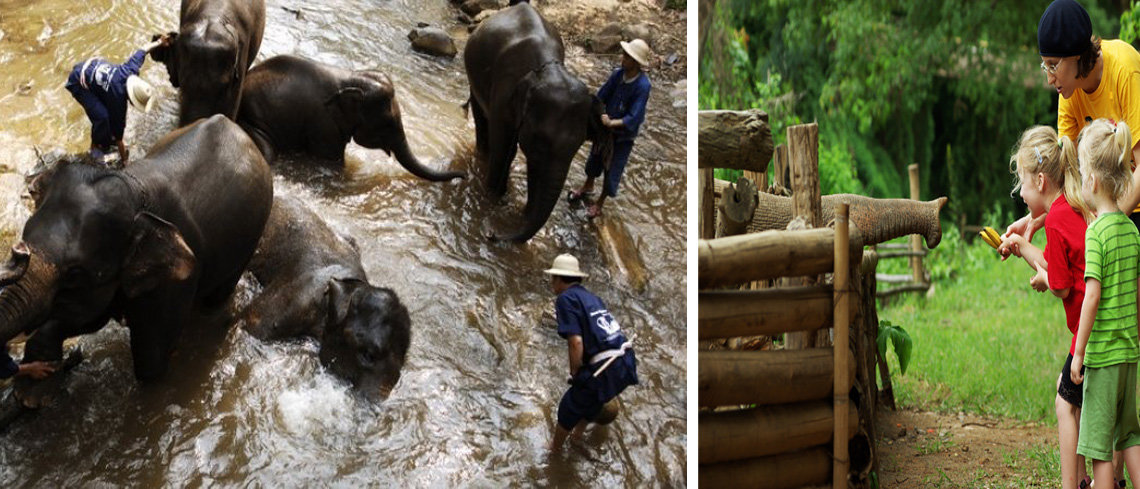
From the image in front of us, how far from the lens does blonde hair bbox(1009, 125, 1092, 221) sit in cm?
359

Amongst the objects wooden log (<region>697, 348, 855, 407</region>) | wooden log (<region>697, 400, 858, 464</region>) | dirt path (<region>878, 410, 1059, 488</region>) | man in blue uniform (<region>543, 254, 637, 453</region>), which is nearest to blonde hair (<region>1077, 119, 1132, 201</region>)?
wooden log (<region>697, 348, 855, 407</region>)

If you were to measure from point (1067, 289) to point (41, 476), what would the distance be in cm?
313

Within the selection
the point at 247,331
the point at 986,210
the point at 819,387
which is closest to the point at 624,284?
the point at 819,387

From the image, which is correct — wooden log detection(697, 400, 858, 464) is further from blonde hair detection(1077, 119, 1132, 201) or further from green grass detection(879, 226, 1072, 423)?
green grass detection(879, 226, 1072, 423)

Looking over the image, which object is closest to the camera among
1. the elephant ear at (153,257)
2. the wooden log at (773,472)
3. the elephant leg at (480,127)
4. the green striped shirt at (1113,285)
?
the green striped shirt at (1113,285)

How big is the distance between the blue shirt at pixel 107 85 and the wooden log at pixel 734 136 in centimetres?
231

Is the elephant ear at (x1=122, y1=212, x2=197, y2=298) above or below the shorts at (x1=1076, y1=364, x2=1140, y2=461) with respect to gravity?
below

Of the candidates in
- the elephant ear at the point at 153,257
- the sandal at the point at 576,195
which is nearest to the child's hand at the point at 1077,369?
the sandal at the point at 576,195

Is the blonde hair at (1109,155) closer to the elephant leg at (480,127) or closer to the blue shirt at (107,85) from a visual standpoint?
the elephant leg at (480,127)

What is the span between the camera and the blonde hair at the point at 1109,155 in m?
3.48

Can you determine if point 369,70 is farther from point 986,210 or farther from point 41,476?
point 986,210

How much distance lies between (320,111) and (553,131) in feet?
4.03

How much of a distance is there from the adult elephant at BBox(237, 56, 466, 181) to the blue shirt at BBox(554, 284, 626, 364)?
2.13m

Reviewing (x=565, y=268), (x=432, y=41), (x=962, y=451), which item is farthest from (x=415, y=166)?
(x=962, y=451)
